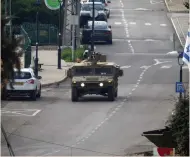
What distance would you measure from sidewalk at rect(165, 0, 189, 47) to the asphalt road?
5.72 m

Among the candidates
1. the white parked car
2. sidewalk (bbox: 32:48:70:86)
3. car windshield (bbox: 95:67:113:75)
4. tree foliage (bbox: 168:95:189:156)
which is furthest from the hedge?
tree foliage (bbox: 168:95:189:156)

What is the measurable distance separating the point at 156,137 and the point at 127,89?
20.3 metres

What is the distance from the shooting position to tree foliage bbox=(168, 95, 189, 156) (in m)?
24.0

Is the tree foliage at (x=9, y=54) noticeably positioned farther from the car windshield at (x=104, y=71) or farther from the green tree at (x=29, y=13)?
the green tree at (x=29, y=13)

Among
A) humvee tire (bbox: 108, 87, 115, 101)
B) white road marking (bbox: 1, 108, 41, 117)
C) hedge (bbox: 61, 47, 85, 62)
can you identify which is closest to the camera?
white road marking (bbox: 1, 108, 41, 117)

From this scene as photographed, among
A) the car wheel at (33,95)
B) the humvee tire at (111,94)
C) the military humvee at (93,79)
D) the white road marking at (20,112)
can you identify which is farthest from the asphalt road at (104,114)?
the military humvee at (93,79)

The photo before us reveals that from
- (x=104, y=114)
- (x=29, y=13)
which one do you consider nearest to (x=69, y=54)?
(x=29, y=13)

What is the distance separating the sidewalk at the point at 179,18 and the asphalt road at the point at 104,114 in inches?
225

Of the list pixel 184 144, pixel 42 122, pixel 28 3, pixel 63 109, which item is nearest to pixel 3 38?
pixel 184 144

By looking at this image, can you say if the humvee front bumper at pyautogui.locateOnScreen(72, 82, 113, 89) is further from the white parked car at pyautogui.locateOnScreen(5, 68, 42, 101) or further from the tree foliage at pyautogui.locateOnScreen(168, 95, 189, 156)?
the tree foliage at pyautogui.locateOnScreen(168, 95, 189, 156)

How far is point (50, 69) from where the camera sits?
5300cm

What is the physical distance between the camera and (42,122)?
33531 mm

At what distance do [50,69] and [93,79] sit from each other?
46.7 feet

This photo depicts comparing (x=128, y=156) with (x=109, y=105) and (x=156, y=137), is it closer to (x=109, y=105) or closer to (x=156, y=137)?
(x=156, y=137)
